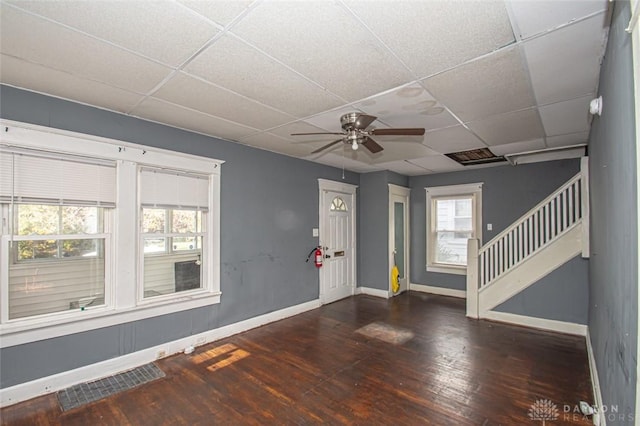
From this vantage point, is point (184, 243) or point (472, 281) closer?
point (184, 243)

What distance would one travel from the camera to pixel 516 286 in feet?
14.5

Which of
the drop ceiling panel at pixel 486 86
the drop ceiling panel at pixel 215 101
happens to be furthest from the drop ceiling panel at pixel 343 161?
the drop ceiling panel at pixel 486 86

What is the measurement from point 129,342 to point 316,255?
9.59 ft

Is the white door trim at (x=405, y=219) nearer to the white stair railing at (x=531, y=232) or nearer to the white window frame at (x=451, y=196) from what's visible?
the white window frame at (x=451, y=196)

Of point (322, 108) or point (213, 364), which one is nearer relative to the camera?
point (322, 108)

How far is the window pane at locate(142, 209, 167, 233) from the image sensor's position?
3316 millimetres

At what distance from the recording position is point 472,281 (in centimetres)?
477

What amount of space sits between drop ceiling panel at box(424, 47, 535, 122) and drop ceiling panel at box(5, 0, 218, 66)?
5.68ft

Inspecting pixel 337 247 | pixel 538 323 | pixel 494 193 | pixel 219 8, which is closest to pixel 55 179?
pixel 219 8

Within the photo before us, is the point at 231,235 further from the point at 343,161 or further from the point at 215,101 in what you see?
the point at 343,161

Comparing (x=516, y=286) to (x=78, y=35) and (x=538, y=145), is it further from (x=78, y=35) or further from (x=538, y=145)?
(x=78, y=35)

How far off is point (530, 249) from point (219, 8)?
4870mm

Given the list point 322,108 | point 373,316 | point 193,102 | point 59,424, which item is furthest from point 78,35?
point 373,316

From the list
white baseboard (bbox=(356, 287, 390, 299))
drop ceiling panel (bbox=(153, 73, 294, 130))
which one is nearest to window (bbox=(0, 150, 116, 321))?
drop ceiling panel (bbox=(153, 73, 294, 130))
